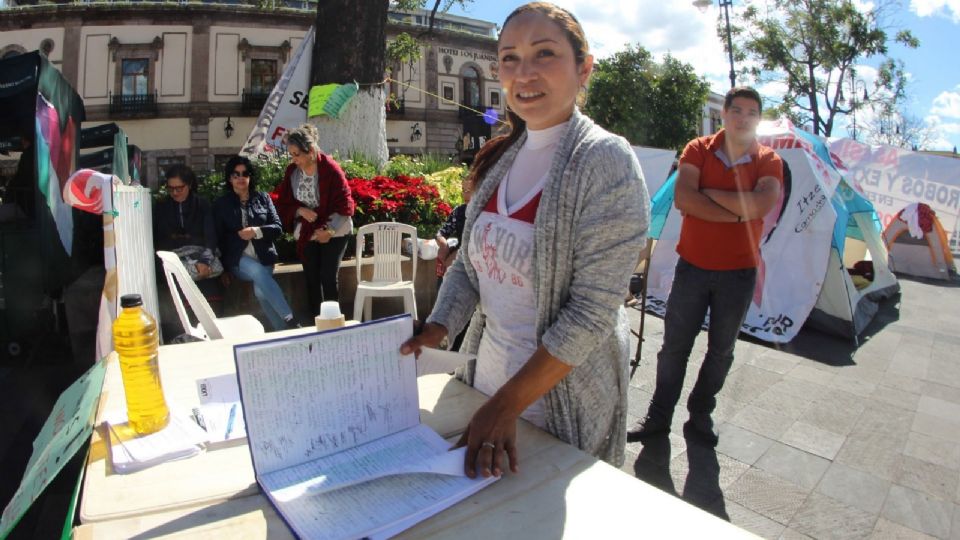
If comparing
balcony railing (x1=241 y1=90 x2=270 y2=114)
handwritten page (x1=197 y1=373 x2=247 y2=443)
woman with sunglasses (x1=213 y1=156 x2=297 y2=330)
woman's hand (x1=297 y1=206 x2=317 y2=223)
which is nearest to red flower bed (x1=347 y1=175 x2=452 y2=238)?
woman's hand (x1=297 y1=206 x2=317 y2=223)

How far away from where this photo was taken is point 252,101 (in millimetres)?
25781

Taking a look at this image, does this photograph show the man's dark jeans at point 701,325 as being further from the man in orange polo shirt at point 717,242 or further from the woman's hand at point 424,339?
the woman's hand at point 424,339

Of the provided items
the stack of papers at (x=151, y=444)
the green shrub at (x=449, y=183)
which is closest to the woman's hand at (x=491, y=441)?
the stack of papers at (x=151, y=444)

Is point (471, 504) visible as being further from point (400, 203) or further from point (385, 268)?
point (400, 203)

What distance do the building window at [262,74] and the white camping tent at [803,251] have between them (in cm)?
2446

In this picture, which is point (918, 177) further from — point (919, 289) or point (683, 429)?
point (683, 429)

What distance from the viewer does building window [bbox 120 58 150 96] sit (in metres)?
25.2

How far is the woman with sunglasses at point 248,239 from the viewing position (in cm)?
462

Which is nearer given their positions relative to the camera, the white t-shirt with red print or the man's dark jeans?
the white t-shirt with red print

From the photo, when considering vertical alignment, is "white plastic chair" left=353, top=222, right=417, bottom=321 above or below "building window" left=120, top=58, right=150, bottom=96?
below

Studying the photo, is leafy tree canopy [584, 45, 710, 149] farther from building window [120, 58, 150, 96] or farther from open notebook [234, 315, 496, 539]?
open notebook [234, 315, 496, 539]

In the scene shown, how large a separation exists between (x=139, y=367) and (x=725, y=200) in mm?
2744

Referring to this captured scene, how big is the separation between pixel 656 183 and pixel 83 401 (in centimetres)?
692

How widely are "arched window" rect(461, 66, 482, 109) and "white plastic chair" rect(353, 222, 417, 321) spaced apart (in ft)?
86.1
